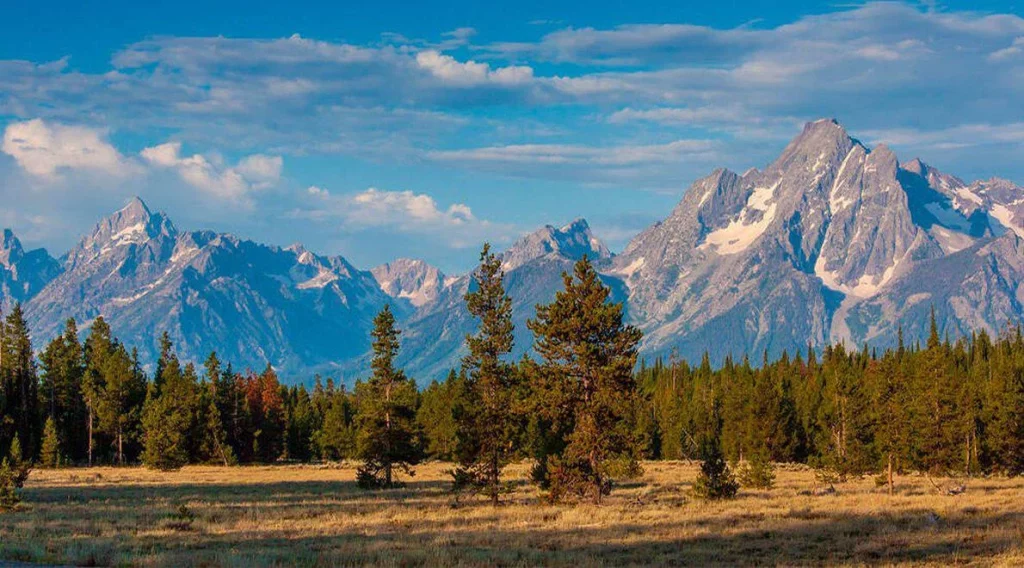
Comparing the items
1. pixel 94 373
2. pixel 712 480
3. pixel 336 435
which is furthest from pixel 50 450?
pixel 712 480

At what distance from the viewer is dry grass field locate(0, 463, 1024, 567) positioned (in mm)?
27719

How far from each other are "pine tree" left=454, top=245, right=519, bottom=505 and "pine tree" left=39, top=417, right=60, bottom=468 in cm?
5324

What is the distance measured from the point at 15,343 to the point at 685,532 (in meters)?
84.4

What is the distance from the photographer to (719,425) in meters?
121

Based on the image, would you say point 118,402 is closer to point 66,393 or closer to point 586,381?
point 66,393

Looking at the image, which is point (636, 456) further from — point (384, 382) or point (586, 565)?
point (586, 565)

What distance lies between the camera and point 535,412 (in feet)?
156

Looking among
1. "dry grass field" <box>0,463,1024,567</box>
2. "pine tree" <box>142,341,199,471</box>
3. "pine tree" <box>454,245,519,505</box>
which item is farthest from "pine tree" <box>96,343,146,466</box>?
"pine tree" <box>454,245,519,505</box>

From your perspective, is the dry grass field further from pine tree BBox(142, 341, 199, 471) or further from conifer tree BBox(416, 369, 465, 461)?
conifer tree BBox(416, 369, 465, 461)

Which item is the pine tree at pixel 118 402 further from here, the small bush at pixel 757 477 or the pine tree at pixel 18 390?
the small bush at pixel 757 477

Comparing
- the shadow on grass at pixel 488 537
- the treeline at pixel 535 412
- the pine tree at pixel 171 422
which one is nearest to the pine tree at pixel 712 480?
the treeline at pixel 535 412

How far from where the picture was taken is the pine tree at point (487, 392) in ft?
164

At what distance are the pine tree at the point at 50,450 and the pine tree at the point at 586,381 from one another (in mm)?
58954

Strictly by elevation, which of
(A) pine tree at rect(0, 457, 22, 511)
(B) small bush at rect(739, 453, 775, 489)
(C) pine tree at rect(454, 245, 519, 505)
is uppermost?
(C) pine tree at rect(454, 245, 519, 505)
